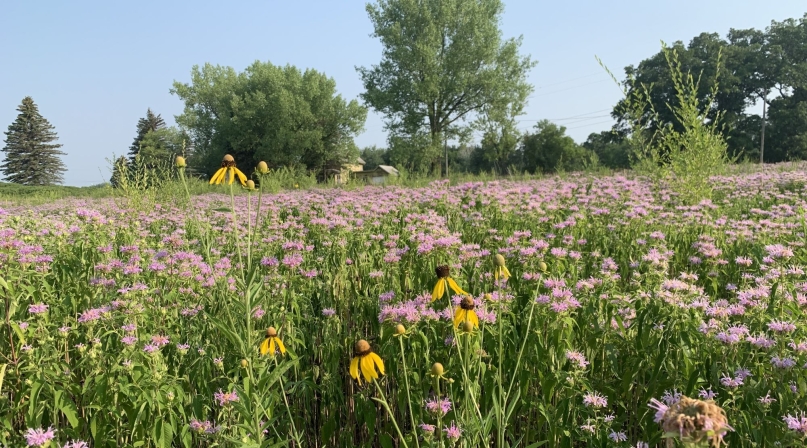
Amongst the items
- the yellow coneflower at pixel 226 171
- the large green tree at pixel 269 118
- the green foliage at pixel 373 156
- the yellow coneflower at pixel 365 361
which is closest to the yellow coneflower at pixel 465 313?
the yellow coneflower at pixel 365 361

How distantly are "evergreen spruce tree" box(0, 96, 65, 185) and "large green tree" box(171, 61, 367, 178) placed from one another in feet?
64.3

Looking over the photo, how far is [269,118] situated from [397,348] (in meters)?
37.9

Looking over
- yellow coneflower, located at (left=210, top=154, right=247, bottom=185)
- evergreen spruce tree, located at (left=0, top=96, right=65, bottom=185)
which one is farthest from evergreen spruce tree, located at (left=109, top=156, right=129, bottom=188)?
evergreen spruce tree, located at (left=0, top=96, right=65, bottom=185)

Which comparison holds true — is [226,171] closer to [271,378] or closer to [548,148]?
[271,378]

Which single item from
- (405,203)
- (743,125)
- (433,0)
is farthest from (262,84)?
(743,125)

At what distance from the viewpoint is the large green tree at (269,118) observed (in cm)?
3634

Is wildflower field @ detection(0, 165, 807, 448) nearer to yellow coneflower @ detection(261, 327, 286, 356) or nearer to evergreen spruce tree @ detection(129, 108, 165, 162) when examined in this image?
yellow coneflower @ detection(261, 327, 286, 356)

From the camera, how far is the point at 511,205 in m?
5.19

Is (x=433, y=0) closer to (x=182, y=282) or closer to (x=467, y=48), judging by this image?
(x=467, y=48)

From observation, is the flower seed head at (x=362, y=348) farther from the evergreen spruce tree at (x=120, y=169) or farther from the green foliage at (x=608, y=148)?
the green foliage at (x=608, y=148)

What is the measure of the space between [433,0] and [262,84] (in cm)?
1752

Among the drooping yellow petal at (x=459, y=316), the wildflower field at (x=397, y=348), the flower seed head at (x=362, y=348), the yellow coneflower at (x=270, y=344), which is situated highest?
the drooping yellow petal at (x=459, y=316)

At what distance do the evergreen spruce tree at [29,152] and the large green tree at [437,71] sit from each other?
4115 cm

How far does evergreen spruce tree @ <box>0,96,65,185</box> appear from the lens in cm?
4916
